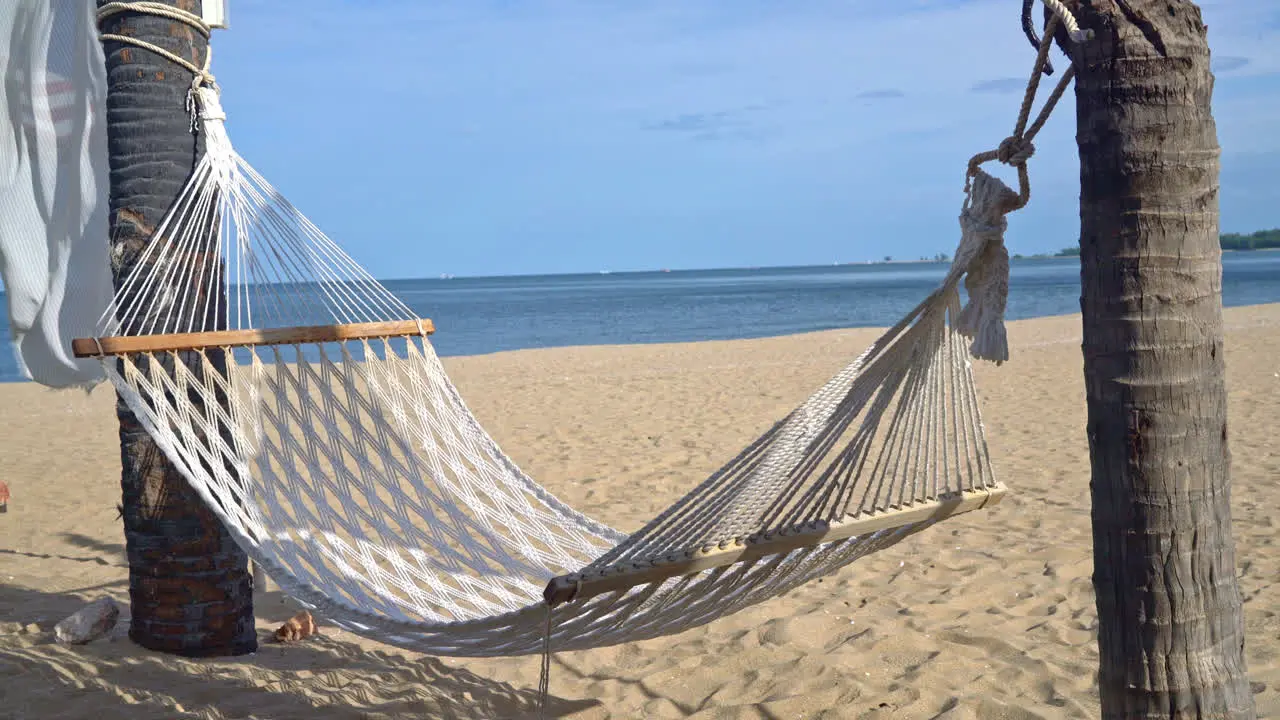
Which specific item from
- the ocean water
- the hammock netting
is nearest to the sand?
the hammock netting

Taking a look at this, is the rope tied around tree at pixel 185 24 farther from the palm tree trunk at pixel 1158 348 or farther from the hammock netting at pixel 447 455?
the palm tree trunk at pixel 1158 348

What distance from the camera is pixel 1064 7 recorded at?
118cm

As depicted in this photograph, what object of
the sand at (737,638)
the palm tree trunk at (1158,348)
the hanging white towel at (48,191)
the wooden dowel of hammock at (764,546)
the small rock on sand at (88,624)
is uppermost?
the hanging white towel at (48,191)

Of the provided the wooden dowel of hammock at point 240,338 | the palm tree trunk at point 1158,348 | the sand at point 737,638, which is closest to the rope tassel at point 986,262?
the palm tree trunk at point 1158,348

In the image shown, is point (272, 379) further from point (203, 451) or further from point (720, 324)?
point (720, 324)

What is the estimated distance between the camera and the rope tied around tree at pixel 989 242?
1.36m

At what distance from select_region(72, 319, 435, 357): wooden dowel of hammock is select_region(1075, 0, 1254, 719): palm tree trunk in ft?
5.25

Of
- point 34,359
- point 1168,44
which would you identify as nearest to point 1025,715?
point 1168,44

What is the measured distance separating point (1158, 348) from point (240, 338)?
5.82 feet

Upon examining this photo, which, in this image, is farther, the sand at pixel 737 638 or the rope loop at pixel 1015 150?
the sand at pixel 737 638

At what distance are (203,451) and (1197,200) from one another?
1834 mm

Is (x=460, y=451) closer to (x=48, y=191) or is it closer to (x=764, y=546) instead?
(x=764, y=546)

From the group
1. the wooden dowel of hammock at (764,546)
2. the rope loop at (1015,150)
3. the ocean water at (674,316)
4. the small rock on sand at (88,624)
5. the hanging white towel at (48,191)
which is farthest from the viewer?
the ocean water at (674,316)

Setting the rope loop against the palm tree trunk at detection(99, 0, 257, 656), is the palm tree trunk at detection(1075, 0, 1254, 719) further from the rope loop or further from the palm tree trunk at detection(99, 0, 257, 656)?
the palm tree trunk at detection(99, 0, 257, 656)
